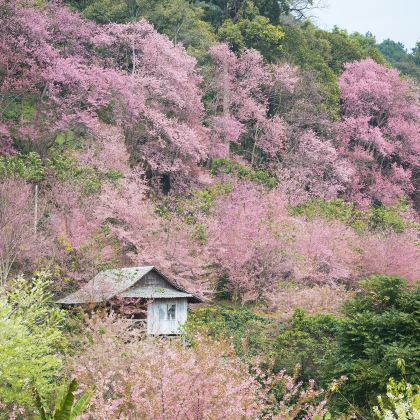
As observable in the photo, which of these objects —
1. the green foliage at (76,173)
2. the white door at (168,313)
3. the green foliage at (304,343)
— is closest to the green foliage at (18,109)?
the green foliage at (76,173)

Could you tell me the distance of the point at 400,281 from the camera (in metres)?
17.3

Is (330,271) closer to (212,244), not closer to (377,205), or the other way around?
(212,244)

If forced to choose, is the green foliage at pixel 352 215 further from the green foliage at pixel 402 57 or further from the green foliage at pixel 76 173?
the green foliage at pixel 402 57

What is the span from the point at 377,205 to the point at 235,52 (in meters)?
13.5

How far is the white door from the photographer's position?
26.4 metres

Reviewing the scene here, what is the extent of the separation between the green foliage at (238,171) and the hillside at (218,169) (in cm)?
11

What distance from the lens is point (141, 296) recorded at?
2512cm

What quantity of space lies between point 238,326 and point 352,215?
A: 17390 mm

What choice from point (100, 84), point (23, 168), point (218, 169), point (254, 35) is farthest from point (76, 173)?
point (254, 35)

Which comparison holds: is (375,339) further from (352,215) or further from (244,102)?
(244,102)

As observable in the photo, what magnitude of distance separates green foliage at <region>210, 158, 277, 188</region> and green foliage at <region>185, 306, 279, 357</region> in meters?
10.4

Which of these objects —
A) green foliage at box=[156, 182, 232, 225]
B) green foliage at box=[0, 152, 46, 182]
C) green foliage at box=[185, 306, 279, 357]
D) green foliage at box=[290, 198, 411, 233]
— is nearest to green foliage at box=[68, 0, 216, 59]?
green foliage at box=[156, 182, 232, 225]

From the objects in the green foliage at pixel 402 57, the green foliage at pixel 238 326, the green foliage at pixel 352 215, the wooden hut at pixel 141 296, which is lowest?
the green foliage at pixel 238 326

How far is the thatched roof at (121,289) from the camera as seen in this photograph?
76.6 feet
